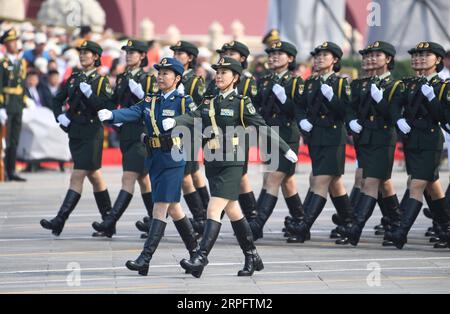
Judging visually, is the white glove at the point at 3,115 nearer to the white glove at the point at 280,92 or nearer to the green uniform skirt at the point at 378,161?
the white glove at the point at 280,92

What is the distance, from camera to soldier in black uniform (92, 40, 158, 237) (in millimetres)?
15750

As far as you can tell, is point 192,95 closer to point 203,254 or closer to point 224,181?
point 224,181

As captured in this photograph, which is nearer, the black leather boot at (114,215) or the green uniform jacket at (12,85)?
the black leather boot at (114,215)

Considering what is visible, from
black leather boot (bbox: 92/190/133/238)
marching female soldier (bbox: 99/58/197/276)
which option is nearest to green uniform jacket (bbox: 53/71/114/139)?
black leather boot (bbox: 92/190/133/238)

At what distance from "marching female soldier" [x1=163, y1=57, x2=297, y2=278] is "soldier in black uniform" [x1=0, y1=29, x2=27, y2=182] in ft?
32.4

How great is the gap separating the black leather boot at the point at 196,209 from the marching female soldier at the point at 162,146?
8.49 feet

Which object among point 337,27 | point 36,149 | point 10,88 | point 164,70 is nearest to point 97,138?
point 164,70

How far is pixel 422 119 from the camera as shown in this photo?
1462cm

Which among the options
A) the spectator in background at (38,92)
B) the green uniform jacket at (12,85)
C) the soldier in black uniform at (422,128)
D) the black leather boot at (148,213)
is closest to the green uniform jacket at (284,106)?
the soldier in black uniform at (422,128)

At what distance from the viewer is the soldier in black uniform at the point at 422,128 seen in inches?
571

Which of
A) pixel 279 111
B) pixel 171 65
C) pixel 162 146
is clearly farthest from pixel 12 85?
pixel 162 146

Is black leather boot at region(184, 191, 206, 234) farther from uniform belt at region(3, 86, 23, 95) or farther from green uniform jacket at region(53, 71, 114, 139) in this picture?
uniform belt at region(3, 86, 23, 95)

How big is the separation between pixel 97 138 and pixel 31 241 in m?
1.35
